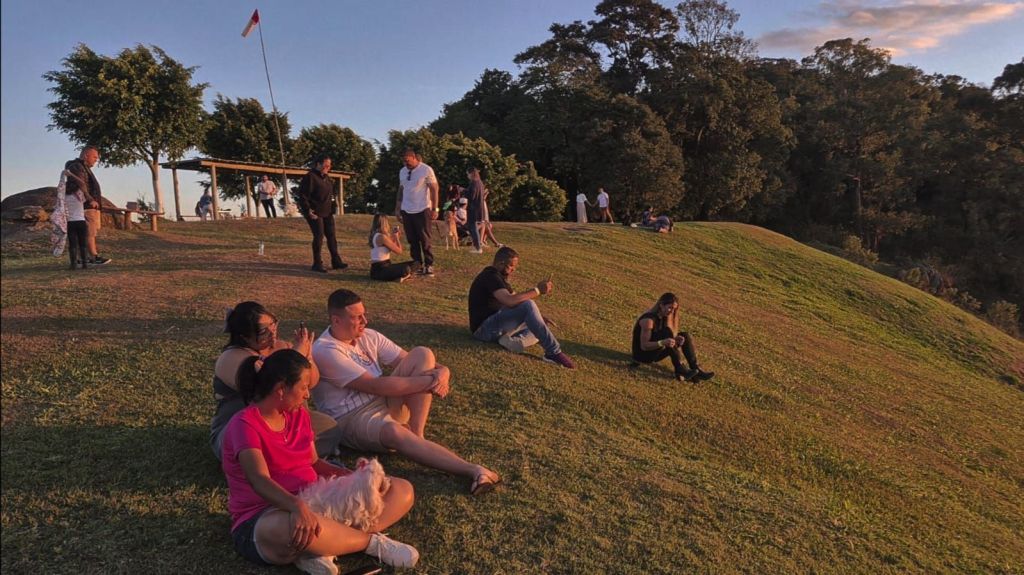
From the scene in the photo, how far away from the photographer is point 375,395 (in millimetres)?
4402

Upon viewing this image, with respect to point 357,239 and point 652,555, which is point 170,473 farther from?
point 357,239

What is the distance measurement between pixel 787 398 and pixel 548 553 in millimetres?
5546

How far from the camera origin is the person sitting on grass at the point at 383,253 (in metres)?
9.81

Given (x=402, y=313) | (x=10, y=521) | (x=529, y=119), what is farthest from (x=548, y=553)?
(x=529, y=119)

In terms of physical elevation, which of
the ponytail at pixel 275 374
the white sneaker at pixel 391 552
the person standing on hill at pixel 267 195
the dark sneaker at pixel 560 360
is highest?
the person standing on hill at pixel 267 195

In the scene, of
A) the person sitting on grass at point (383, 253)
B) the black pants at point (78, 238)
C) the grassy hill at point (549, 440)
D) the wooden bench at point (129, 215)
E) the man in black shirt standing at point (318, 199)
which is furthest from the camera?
the wooden bench at point (129, 215)

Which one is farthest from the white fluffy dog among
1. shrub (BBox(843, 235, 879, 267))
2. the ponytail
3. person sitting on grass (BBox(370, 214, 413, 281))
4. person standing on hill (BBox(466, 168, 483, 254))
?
shrub (BBox(843, 235, 879, 267))

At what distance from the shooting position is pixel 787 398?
799cm

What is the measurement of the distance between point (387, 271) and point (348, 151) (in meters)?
29.1

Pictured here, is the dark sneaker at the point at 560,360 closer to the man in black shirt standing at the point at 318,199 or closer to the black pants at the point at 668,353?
the black pants at the point at 668,353

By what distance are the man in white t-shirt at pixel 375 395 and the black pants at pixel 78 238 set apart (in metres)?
8.08

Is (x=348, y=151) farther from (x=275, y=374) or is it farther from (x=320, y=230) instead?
(x=275, y=374)

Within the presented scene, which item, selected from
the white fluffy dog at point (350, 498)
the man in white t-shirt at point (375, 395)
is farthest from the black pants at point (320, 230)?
the white fluffy dog at point (350, 498)

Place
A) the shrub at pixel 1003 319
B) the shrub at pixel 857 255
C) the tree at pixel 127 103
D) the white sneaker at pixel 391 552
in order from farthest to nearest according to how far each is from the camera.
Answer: the shrub at pixel 857 255
the shrub at pixel 1003 319
the tree at pixel 127 103
the white sneaker at pixel 391 552
